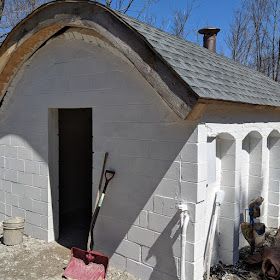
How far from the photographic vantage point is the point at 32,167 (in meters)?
5.91

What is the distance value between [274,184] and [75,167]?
4.38 m

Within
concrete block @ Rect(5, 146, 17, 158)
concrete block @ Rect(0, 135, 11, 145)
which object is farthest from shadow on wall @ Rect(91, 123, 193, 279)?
concrete block @ Rect(0, 135, 11, 145)

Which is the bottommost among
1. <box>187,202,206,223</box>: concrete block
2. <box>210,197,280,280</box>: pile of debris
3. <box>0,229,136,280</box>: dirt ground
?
<box>0,229,136,280</box>: dirt ground

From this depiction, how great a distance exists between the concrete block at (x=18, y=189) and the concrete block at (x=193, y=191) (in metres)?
3.51

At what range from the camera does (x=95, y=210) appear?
4.70 m

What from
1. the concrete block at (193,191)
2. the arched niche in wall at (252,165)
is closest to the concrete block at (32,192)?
the concrete block at (193,191)

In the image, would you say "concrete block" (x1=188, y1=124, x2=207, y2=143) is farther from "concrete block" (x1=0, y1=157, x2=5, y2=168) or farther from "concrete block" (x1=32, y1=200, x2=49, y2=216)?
"concrete block" (x1=0, y1=157, x2=5, y2=168)

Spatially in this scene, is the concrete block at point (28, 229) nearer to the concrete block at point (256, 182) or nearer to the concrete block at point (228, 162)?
the concrete block at point (228, 162)

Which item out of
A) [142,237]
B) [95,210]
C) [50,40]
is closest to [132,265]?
[142,237]

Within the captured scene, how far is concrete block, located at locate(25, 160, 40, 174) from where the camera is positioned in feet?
19.1

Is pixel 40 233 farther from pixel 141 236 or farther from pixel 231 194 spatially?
pixel 231 194

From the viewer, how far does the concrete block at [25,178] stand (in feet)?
19.6

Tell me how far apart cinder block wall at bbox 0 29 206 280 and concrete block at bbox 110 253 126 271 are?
0.05 feet

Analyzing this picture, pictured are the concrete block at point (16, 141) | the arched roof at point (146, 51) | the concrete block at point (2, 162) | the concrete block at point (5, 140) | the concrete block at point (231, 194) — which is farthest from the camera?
the concrete block at point (2, 162)
